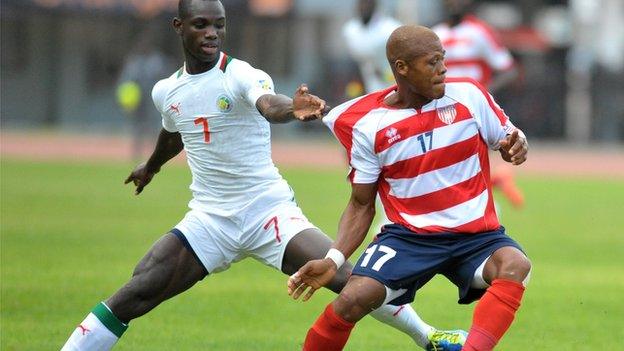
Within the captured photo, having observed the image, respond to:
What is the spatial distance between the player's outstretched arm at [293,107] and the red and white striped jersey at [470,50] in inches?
344

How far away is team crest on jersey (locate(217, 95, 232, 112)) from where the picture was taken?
860 cm

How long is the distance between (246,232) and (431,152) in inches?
60.5

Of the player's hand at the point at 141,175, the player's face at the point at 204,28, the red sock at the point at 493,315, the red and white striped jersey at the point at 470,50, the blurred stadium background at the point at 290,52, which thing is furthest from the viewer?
the blurred stadium background at the point at 290,52

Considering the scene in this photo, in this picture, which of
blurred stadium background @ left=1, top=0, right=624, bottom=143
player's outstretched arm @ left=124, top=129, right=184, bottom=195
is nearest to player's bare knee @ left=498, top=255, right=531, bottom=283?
player's outstretched arm @ left=124, top=129, right=184, bottom=195

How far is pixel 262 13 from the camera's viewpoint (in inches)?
1720

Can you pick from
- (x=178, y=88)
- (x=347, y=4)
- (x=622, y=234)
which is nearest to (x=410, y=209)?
(x=178, y=88)

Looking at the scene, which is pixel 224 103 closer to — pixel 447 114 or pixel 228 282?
pixel 447 114

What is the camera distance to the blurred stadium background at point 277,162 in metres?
11.3

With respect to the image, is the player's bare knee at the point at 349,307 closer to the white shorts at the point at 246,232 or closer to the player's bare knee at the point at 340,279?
the player's bare knee at the point at 340,279

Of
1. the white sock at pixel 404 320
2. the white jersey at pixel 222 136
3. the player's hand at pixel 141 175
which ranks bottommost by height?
the white sock at pixel 404 320

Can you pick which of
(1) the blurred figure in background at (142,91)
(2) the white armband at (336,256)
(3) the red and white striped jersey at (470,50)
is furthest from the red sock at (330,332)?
(1) the blurred figure in background at (142,91)

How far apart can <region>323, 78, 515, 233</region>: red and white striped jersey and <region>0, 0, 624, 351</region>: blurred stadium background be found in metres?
2.40

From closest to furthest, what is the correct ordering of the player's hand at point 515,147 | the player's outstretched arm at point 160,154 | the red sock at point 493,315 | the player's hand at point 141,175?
the red sock at point 493,315, the player's hand at point 515,147, the player's outstretched arm at point 160,154, the player's hand at point 141,175

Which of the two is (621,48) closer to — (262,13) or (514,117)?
(514,117)
